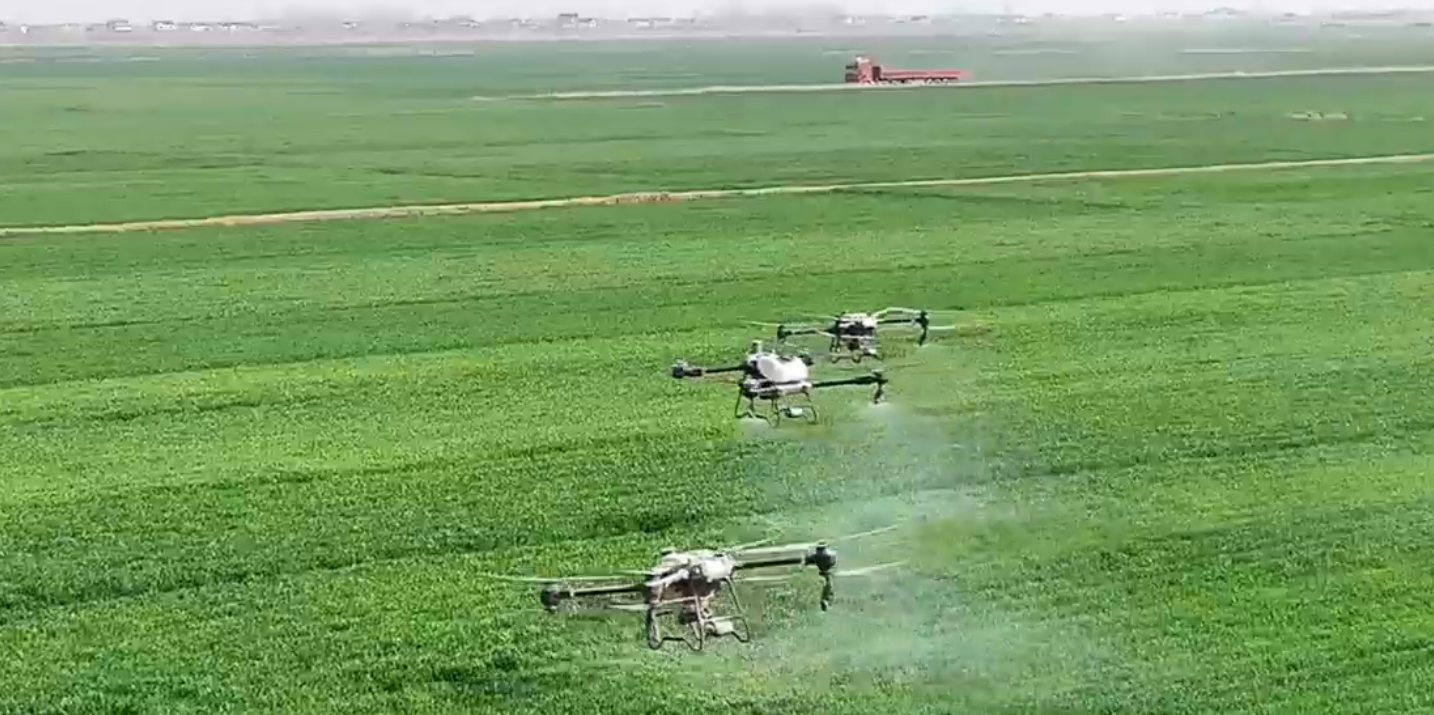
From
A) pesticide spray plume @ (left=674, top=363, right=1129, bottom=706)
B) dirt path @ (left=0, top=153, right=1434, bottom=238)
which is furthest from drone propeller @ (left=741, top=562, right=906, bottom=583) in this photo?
dirt path @ (left=0, top=153, right=1434, bottom=238)

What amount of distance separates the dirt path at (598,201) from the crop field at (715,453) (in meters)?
1.51

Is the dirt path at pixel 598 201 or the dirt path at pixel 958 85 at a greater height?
the dirt path at pixel 598 201

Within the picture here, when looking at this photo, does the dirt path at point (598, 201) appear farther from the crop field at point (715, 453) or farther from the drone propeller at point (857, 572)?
the drone propeller at point (857, 572)

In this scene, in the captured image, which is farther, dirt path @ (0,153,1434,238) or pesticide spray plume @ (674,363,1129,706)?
dirt path @ (0,153,1434,238)

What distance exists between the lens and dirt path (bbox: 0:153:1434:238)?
53.4 meters

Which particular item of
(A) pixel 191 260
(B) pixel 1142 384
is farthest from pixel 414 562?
(A) pixel 191 260

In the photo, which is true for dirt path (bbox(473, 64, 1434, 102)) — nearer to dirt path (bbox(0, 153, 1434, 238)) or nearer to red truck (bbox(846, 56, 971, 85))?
red truck (bbox(846, 56, 971, 85))

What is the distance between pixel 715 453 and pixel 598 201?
3159 centimetres

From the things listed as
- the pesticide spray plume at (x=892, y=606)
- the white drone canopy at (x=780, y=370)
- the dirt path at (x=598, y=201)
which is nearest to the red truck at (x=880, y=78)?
the dirt path at (x=598, y=201)

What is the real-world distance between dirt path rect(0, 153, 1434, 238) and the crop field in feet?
4.95

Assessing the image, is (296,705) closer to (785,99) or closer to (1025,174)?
(1025,174)

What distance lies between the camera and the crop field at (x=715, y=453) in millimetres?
19391

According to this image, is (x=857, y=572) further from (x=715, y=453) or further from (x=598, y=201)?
(x=598, y=201)

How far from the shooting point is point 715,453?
27031mm
